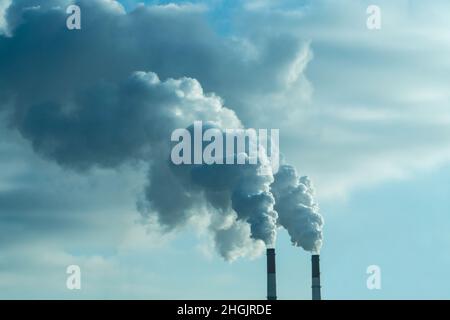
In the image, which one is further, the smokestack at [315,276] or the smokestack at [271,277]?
the smokestack at [315,276]

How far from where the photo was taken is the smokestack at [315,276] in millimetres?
110188

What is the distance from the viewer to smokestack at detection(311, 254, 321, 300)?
110 meters

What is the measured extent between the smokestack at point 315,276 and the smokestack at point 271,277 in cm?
483

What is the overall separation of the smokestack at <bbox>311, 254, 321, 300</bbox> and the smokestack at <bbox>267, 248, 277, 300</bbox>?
483 centimetres

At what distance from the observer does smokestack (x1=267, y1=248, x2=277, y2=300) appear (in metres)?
107

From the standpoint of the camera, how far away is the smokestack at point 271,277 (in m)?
107

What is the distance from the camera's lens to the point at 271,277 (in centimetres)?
10806

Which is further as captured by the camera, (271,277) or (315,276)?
(315,276)

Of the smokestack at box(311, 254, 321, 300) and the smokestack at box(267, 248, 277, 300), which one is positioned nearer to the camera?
the smokestack at box(267, 248, 277, 300)

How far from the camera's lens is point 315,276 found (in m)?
113

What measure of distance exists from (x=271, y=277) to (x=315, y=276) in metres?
6.65

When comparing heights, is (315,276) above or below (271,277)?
above
